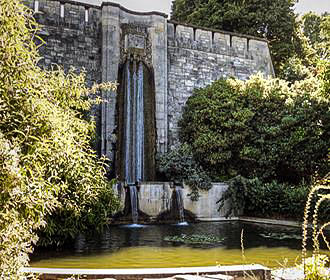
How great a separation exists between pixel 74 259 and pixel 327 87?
783cm

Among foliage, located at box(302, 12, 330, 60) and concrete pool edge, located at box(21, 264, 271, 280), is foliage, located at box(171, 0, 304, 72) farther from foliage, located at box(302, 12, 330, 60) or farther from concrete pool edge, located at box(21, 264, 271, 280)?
concrete pool edge, located at box(21, 264, 271, 280)

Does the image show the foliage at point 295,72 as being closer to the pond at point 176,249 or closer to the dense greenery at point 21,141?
the pond at point 176,249

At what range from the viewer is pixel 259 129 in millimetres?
11688

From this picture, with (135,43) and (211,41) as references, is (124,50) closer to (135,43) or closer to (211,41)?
(135,43)

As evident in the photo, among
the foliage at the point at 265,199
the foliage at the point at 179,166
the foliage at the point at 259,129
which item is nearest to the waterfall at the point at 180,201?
the foliage at the point at 179,166

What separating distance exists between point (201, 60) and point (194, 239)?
928 centimetres

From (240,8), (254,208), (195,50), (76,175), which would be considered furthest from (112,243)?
(240,8)

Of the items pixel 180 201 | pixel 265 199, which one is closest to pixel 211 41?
A: pixel 265 199

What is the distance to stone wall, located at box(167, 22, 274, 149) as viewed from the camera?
44.2 ft

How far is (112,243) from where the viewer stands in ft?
19.2

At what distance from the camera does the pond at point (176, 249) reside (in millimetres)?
4320

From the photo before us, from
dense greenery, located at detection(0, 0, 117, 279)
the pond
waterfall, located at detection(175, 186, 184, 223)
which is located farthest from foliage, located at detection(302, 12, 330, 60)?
dense greenery, located at detection(0, 0, 117, 279)

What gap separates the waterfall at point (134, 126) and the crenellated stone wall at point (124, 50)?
1.48 ft

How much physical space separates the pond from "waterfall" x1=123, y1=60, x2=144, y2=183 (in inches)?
148
